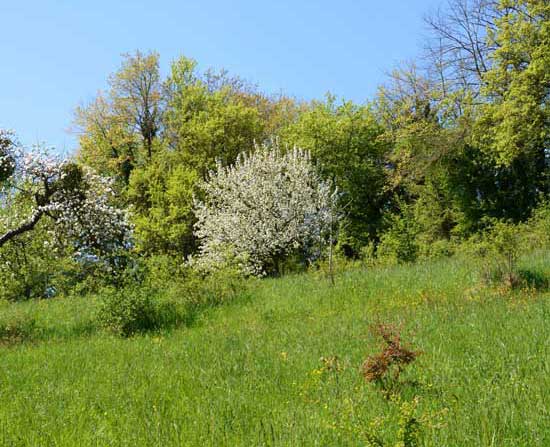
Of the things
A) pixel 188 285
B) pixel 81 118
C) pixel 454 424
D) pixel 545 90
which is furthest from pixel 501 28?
pixel 81 118

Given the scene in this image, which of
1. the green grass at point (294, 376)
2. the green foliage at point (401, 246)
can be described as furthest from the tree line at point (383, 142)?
the green grass at point (294, 376)

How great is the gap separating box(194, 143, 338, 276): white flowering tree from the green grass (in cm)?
1234

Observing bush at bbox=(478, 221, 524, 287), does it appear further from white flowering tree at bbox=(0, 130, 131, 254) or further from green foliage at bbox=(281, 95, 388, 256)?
green foliage at bbox=(281, 95, 388, 256)

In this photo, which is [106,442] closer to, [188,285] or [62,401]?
[62,401]

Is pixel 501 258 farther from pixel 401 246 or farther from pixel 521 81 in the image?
pixel 521 81

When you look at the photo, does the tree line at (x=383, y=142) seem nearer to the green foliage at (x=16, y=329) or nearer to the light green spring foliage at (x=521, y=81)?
the light green spring foliage at (x=521, y=81)

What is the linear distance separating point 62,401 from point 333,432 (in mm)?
3497

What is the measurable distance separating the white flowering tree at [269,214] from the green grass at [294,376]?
12.3 m

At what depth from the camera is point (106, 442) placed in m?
4.52

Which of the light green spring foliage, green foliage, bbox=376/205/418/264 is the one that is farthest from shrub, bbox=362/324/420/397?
the light green spring foliage

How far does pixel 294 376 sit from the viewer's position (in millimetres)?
6414

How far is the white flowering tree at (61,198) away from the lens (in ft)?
49.2

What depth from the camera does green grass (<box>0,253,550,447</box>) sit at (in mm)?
4281

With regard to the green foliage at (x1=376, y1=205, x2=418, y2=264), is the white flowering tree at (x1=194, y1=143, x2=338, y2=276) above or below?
Result: above
